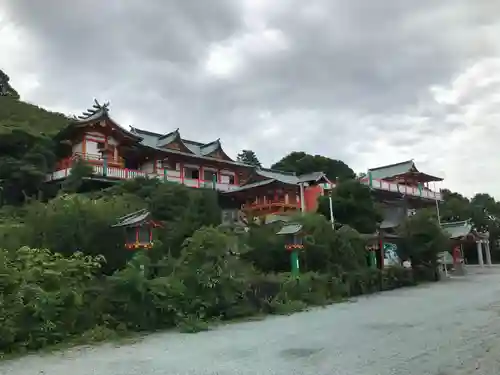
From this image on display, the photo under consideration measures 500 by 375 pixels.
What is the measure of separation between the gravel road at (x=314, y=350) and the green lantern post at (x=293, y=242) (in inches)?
237

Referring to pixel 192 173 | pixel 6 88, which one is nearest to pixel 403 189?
pixel 192 173

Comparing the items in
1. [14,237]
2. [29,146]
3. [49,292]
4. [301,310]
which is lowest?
[301,310]

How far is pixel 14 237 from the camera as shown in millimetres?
14523

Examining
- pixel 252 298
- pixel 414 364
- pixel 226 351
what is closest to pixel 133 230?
pixel 252 298

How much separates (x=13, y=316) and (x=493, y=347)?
8932 mm

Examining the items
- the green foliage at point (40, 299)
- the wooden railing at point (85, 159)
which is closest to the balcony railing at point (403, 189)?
the wooden railing at point (85, 159)

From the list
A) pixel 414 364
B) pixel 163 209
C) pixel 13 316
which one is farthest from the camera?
pixel 163 209

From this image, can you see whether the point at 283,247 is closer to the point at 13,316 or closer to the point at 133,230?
the point at 133,230

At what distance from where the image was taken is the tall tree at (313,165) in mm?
57513

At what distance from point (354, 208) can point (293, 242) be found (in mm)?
7325

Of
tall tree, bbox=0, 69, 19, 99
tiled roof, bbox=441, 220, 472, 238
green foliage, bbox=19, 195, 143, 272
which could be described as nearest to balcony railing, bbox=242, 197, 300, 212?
tiled roof, bbox=441, 220, 472, 238

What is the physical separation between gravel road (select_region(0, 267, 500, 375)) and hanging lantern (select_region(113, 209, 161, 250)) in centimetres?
435

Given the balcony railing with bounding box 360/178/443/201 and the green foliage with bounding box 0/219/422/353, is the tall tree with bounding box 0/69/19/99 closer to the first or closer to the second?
the balcony railing with bounding box 360/178/443/201

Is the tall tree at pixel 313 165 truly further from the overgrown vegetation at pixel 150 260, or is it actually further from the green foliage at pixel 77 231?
the green foliage at pixel 77 231
